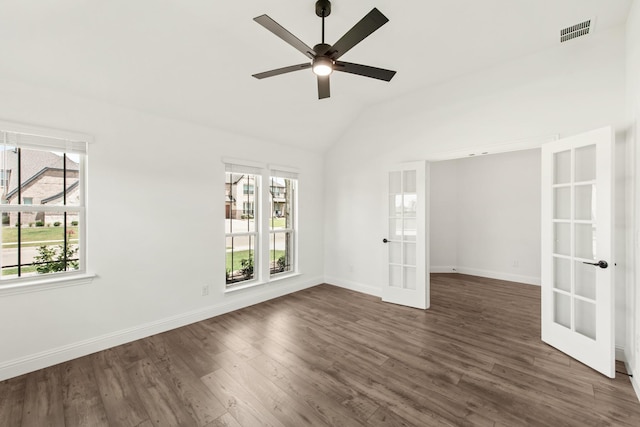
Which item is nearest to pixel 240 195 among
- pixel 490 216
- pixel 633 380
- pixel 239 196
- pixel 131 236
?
pixel 239 196

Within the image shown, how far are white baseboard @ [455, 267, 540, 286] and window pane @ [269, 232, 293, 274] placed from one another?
13.3 ft

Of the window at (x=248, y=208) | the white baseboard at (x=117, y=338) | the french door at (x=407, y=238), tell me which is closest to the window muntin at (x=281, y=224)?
the window at (x=248, y=208)

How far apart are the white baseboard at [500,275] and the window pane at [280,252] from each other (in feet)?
13.3

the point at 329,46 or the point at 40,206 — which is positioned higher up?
the point at 329,46

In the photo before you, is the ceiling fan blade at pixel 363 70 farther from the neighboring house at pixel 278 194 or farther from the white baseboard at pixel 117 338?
the white baseboard at pixel 117 338

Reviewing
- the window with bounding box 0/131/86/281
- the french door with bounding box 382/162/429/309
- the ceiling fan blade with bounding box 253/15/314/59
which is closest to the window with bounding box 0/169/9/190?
the window with bounding box 0/131/86/281

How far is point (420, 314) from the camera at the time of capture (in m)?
3.79

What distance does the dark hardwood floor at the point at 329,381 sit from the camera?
6.31 ft

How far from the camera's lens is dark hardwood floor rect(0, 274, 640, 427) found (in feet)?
6.31

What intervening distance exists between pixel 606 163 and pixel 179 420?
13.4 ft

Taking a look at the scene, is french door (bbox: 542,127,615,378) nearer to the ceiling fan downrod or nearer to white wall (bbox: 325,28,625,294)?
white wall (bbox: 325,28,625,294)

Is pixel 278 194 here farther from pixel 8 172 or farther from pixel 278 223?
pixel 8 172

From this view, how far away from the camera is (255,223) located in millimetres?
4449

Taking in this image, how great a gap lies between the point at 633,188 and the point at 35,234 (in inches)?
218
